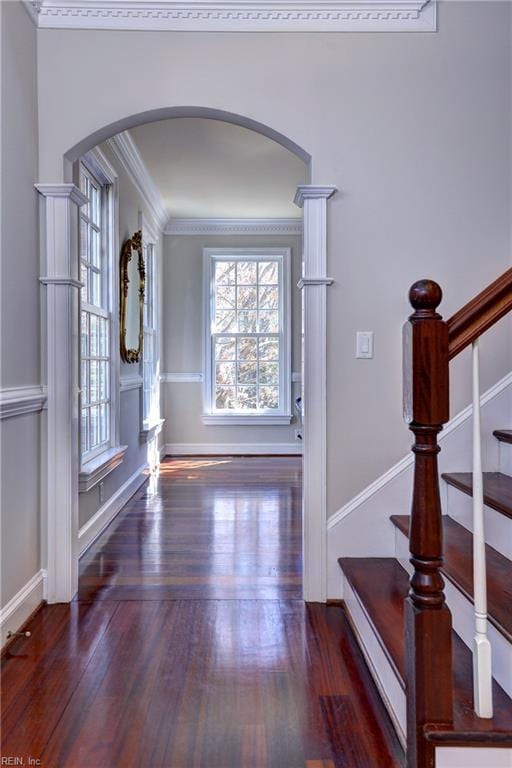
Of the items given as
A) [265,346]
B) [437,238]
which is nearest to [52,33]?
[437,238]

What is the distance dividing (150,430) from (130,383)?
0.89 meters

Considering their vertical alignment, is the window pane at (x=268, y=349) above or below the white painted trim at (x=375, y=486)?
above

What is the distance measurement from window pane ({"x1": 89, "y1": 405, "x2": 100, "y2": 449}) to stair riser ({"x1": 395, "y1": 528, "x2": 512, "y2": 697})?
2.38 meters

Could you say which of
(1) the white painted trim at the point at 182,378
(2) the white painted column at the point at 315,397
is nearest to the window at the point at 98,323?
(2) the white painted column at the point at 315,397

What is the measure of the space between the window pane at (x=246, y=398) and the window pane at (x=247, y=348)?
394 mm

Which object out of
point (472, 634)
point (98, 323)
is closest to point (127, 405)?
point (98, 323)

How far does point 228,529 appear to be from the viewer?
3311mm

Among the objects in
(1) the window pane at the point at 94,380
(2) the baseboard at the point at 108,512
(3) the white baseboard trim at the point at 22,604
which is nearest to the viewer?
(3) the white baseboard trim at the point at 22,604

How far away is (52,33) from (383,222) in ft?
5.62

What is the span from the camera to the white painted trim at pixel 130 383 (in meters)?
3.91

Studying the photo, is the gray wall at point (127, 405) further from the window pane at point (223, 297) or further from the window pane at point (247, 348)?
the window pane at point (247, 348)

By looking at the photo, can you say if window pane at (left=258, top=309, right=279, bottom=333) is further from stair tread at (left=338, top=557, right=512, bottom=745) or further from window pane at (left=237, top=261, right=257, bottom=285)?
stair tread at (left=338, top=557, right=512, bottom=745)

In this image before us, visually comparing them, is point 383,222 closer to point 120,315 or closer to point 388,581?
point 388,581

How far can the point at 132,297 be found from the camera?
170 inches
